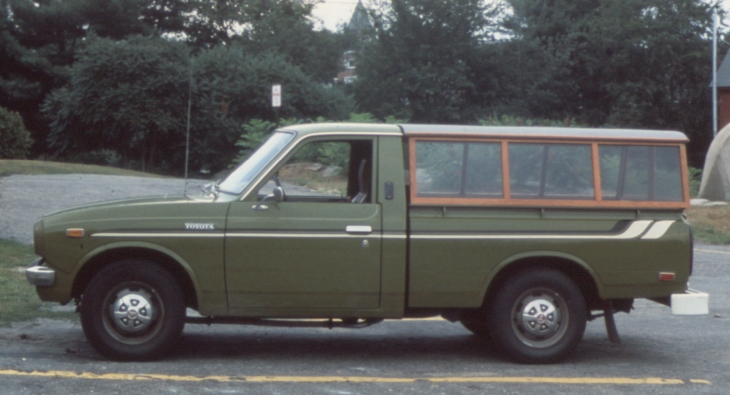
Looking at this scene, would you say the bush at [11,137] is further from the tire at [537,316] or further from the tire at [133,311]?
the tire at [537,316]

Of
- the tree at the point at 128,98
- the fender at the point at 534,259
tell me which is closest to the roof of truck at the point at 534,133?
the fender at the point at 534,259

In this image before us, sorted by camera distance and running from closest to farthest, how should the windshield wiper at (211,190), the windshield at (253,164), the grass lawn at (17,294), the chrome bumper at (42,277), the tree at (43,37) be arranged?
1. the chrome bumper at (42,277)
2. the windshield at (253,164)
3. the windshield wiper at (211,190)
4. the grass lawn at (17,294)
5. the tree at (43,37)

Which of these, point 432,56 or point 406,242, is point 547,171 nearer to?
point 406,242

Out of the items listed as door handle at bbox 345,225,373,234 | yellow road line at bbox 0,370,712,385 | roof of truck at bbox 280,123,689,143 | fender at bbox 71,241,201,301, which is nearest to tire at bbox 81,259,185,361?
fender at bbox 71,241,201,301

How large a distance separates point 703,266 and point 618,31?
41148 millimetres

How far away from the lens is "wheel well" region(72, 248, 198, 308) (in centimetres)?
652

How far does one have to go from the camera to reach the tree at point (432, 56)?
51562mm

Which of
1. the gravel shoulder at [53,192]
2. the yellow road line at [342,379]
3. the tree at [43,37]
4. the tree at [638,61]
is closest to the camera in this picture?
the yellow road line at [342,379]

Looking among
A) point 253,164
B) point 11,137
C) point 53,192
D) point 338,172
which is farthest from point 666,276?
point 11,137

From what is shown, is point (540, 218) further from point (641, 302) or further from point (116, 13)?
point (116, 13)

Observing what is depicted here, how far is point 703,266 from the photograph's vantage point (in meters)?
12.7

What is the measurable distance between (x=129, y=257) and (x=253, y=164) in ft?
3.73

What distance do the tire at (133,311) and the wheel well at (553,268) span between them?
231 cm

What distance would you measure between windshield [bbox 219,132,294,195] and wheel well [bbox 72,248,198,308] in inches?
26.7
